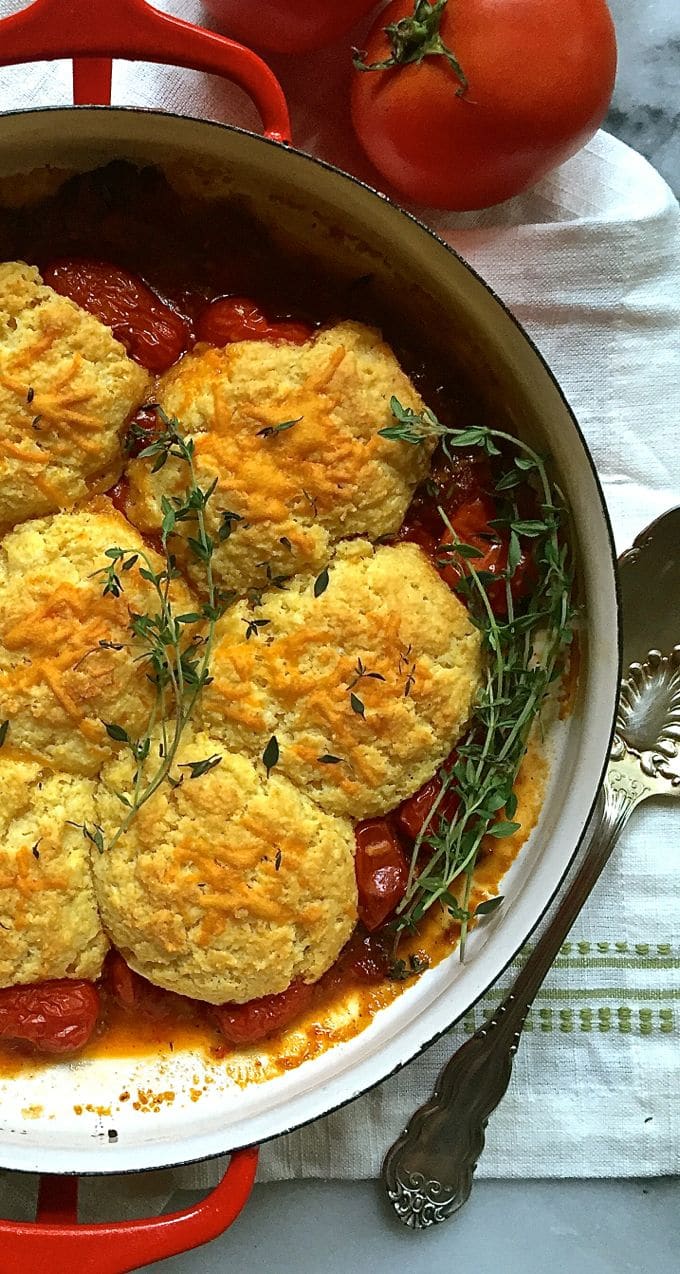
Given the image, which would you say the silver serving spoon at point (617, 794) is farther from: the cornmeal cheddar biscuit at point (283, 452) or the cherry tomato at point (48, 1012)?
the cherry tomato at point (48, 1012)

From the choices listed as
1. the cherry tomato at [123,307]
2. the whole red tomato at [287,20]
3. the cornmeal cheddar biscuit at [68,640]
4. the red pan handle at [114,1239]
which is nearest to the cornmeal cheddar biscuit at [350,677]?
the cornmeal cheddar biscuit at [68,640]

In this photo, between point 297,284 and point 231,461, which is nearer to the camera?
point 231,461

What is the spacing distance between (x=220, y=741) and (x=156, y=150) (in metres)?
1.04

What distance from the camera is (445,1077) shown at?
7.07ft

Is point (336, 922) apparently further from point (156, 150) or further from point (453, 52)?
point (453, 52)

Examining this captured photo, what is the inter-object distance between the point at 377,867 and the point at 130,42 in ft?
4.81

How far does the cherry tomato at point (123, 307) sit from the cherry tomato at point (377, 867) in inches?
36.3

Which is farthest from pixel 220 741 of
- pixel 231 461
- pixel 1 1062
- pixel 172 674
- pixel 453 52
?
pixel 453 52

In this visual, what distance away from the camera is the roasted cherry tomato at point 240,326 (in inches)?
74.6

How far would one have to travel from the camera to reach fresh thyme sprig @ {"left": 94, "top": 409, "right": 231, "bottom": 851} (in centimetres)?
176

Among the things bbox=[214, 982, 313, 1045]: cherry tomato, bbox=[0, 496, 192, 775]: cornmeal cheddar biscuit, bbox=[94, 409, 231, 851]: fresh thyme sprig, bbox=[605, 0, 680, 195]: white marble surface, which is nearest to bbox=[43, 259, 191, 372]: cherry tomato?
bbox=[94, 409, 231, 851]: fresh thyme sprig

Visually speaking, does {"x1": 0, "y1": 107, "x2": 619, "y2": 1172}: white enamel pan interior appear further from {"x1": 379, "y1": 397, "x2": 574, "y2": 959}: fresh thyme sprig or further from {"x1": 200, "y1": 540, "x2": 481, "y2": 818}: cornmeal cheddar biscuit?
{"x1": 200, "y1": 540, "x2": 481, "y2": 818}: cornmeal cheddar biscuit

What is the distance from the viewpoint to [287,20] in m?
1.89

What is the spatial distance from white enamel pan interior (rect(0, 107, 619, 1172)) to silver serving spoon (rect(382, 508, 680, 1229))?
202 millimetres
